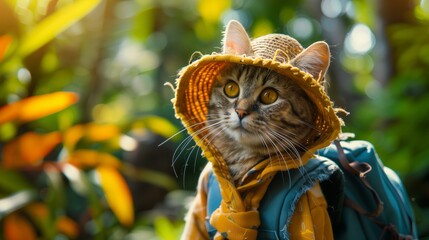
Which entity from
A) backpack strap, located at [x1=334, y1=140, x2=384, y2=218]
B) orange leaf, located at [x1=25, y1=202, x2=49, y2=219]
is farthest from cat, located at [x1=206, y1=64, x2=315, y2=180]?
orange leaf, located at [x1=25, y1=202, x2=49, y2=219]

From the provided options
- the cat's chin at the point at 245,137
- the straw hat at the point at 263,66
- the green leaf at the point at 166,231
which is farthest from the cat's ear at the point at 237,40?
the green leaf at the point at 166,231

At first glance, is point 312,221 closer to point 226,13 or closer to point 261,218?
point 261,218

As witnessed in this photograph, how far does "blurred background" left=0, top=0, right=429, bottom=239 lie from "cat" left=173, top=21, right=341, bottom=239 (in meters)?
0.55

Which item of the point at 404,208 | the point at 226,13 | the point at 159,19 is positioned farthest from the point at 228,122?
the point at 159,19

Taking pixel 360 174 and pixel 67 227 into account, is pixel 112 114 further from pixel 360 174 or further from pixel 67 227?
pixel 360 174

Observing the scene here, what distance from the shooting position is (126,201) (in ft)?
7.25

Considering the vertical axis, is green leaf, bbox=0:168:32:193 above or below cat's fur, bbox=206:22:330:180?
below

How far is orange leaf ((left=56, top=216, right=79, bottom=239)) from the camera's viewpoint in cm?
226

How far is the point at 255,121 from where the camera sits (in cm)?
94

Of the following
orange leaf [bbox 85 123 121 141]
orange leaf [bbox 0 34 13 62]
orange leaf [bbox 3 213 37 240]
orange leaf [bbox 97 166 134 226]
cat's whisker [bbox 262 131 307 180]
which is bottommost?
orange leaf [bbox 3 213 37 240]

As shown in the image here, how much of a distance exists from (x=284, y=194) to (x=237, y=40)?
0.87 ft

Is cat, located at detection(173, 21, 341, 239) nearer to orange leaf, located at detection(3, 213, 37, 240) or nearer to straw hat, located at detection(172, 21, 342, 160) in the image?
straw hat, located at detection(172, 21, 342, 160)

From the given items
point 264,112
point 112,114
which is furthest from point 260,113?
point 112,114

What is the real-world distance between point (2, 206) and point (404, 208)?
4.81ft
